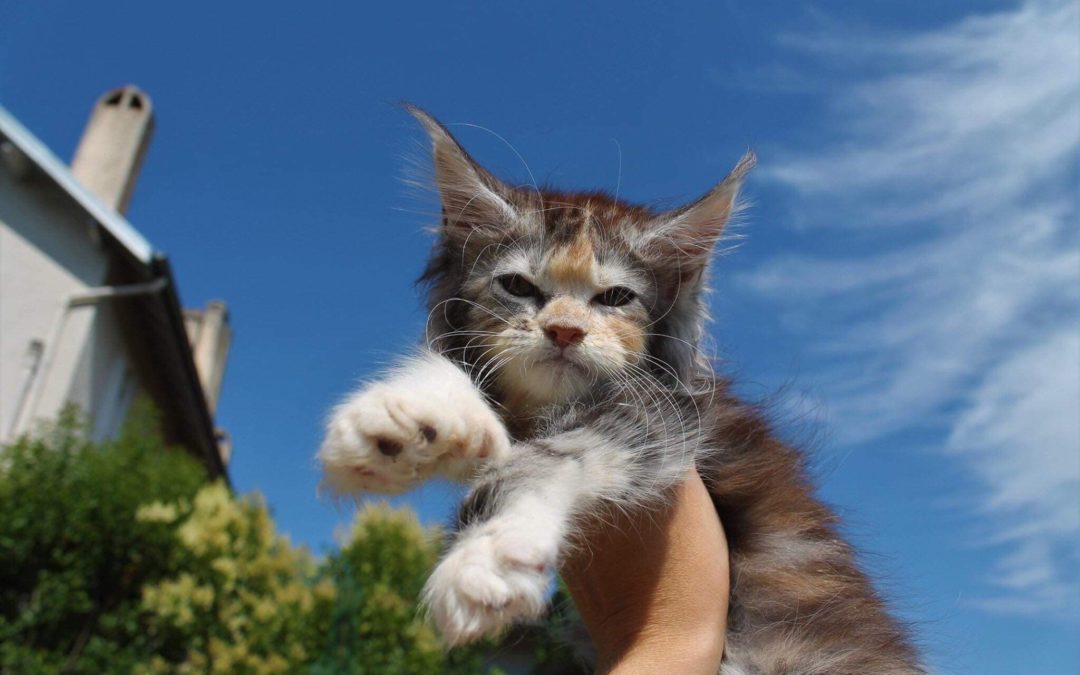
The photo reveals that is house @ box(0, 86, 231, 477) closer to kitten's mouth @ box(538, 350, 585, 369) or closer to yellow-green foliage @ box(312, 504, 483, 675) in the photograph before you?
yellow-green foliage @ box(312, 504, 483, 675)

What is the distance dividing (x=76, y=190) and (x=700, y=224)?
33.7 ft

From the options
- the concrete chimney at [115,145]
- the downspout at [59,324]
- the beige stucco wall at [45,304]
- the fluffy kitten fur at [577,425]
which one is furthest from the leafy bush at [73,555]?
the concrete chimney at [115,145]

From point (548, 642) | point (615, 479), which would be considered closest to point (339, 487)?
point (615, 479)

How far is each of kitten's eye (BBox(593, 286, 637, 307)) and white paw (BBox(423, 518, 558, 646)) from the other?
2.84ft

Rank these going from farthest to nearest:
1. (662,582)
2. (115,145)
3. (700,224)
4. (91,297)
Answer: (115,145)
(91,297)
(700,224)
(662,582)

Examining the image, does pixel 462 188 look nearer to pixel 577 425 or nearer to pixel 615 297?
pixel 615 297

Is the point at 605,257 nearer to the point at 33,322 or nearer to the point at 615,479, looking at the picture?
the point at 615,479

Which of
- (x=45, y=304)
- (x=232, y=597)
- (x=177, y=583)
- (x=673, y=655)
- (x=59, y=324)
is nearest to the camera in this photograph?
(x=673, y=655)

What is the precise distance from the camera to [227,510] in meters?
7.43

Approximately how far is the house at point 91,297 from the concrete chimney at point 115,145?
0.02 metres

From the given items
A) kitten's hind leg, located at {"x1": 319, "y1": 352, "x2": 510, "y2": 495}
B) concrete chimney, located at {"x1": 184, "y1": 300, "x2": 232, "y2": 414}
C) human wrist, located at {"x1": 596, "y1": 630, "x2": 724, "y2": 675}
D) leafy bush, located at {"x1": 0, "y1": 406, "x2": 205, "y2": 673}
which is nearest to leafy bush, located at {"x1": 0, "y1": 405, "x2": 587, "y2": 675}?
leafy bush, located at {"x1": 0, "y1": 406, "x2": 205, "y2": 673}

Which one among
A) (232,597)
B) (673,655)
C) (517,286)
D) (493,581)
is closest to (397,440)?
(493,581)

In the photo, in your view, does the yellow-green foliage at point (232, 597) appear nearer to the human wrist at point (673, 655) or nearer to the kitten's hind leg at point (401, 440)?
the human wrist at point (673, 655)

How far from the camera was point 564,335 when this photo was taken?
220 centimetres
